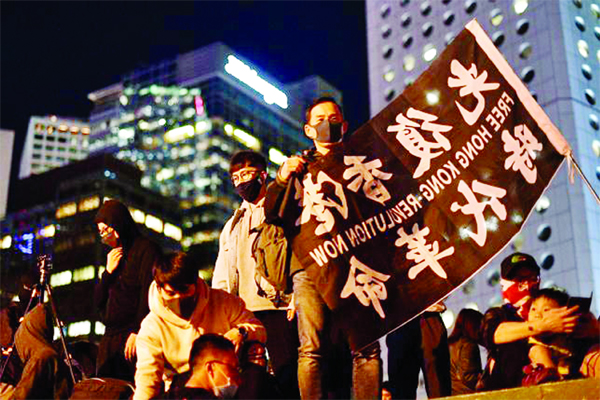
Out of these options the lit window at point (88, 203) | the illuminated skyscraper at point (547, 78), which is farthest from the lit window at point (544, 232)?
the lit window at point (88, 203)

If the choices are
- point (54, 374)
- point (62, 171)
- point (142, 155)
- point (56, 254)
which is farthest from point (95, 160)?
point (54, 374)

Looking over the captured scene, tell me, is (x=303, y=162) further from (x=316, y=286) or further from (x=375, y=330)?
(x=375, y=330)

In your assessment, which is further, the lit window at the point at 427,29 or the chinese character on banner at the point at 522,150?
→ the lit window at the point at 427,29

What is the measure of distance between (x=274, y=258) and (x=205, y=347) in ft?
4.99

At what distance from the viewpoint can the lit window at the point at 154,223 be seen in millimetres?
96500

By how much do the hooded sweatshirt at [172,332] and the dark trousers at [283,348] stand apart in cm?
79

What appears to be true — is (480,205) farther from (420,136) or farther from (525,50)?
(525,50)

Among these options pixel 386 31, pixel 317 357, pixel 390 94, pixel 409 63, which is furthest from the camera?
pixel 386 31

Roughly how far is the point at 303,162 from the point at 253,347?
1.43 m

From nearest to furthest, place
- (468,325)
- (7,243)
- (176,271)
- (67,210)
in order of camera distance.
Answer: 1. (176,271)
2. (468,325)
3. (7,243)
4. (67,210)

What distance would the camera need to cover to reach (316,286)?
5922mm

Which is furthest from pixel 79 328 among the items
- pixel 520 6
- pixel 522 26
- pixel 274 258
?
pixel 274 258

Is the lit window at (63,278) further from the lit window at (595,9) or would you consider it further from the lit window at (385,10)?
the lit window at (595,9)

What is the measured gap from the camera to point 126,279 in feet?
21.6
